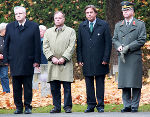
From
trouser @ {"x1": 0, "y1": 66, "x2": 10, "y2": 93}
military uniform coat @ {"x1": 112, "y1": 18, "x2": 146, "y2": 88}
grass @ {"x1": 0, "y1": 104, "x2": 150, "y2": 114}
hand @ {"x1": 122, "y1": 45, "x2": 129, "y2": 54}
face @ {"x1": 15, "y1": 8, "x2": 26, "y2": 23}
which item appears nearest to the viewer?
hand @ {"x1": 122, "y1": 45, "x2": 129, "y2": 54}

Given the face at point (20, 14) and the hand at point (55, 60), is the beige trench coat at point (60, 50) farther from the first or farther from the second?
the face at point (20, 14)

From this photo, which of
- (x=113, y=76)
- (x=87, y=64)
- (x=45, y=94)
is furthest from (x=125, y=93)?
(x=113, y=76)

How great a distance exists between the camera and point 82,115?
31.5ft

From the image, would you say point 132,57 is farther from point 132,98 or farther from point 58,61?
point 58,61

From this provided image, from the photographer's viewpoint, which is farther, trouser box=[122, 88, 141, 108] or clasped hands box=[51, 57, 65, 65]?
clasped hands box=[51, 57, 65, 65]

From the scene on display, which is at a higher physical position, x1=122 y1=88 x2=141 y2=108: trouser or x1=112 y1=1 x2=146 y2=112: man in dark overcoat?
x1=112 y1=1 x2=146 y2=112: man in dark overcoat

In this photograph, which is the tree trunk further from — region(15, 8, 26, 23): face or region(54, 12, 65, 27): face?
region(15, 8, 26, 23): face

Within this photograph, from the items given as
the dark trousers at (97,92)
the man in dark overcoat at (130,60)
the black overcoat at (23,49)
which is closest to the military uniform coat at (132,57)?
the man in dark overcoat at (130,60)

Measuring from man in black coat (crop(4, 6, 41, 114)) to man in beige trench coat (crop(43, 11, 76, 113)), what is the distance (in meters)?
0.27

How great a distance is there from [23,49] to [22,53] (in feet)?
0.27

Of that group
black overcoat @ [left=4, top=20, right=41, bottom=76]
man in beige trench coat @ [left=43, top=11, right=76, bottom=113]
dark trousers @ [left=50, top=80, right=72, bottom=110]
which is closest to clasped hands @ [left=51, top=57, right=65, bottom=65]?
man in beige trench coat @ [left=43, top=11, right=76, bottom=113]

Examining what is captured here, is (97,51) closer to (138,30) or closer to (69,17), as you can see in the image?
(138,30)

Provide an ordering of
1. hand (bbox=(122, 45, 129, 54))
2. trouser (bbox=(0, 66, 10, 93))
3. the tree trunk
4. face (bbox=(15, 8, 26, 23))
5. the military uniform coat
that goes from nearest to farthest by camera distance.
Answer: hand (bbox=(122, 45, 129, 54)) < the military uniform coat < face (bbox=(15, 8, 26, 23)) < trouser (bbox=(0, 66, 10, 93)) < the tree trunk

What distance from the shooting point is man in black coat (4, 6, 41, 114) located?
10.1 metres
